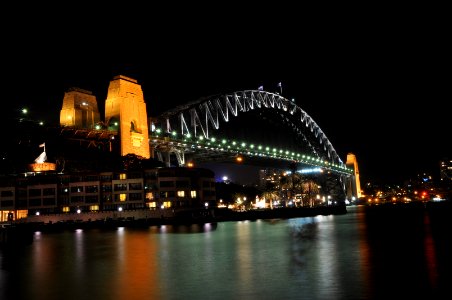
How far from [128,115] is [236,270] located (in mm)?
47808

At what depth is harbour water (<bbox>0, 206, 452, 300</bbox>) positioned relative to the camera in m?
14.0

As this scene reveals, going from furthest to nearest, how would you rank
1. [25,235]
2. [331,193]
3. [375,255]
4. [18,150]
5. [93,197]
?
1. [331,193]
2. [93,197]
3. [18,150]
4. [25,235]
5. [375,255]

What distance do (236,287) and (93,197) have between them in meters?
44.8

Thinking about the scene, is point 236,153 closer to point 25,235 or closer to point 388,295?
point 25,235

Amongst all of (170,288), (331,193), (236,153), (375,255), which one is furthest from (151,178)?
(331,193)

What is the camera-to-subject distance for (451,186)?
13588 cm

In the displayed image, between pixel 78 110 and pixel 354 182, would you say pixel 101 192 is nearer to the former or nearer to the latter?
pixel 78 110

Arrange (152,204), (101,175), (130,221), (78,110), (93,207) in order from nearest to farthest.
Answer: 1. (130,221)
2. (152,204)
3. (93,207)
4. (101,175)
5. (78,110)

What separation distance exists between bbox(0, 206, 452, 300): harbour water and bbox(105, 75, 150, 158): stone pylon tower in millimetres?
34416

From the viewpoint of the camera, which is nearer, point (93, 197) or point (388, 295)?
point (388, 295)

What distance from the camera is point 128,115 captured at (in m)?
63.4

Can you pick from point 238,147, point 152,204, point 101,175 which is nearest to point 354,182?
point 238,147

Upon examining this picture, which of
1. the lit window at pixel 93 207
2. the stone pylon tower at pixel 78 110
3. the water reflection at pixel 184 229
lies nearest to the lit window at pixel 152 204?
the lit window at pixel 93 207

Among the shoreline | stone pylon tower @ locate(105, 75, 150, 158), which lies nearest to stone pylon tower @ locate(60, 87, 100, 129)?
stone pylon tower @ locate(105, 75, 150, 158)
